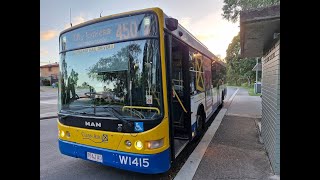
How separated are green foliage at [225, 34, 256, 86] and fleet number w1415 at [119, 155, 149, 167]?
3831 cm

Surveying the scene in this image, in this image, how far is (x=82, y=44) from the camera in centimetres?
386

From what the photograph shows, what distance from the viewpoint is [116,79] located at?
3.58 meters

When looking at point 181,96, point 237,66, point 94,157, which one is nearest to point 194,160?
point 181,96

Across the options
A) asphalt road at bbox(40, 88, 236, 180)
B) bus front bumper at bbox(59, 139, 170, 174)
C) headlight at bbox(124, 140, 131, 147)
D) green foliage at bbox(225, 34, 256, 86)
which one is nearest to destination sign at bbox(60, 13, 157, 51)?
headlight at bbox(124, 140, 131, 147)

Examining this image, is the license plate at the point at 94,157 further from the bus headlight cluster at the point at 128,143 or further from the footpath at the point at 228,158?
the footpath at the point at 228,158

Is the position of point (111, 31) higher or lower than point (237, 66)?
lower

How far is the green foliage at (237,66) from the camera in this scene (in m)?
40.2

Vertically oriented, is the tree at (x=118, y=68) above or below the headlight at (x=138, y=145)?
above

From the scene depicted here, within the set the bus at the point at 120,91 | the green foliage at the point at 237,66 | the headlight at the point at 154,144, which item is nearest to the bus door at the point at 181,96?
the bus at the point at 120,91

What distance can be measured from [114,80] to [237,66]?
159 feet

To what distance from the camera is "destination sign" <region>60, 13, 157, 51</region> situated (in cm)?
336

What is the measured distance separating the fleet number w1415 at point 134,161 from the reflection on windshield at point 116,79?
0.66 meters

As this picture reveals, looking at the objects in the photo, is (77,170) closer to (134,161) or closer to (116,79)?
(134,161)
